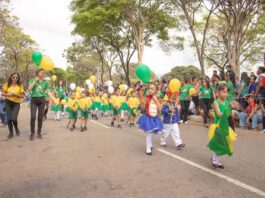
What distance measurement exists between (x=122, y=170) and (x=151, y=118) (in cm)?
185

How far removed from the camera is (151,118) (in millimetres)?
6992

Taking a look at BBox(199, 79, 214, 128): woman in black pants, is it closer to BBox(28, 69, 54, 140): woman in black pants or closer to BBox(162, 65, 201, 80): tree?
BBox(28, 69, 54, 140): woman in black pants

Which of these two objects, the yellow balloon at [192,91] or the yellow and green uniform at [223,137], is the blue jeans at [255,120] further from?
the yellow and green uniform at [223,137]

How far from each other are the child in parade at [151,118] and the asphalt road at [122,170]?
406 mm

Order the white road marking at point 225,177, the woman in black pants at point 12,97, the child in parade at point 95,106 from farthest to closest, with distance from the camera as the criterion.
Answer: the child in parade at point 95,106
the woman in black pants at point 12,97
the white road marking at point 225,177

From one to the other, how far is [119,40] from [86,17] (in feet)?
27.2

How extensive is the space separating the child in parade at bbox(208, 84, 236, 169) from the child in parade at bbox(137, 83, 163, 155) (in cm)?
156

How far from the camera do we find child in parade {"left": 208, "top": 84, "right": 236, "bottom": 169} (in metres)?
5.35

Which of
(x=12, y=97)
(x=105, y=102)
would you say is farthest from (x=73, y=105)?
(x=105, y=102)

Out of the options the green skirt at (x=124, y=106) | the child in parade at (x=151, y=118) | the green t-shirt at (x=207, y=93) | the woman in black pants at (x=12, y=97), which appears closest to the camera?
the child in parade at (x=151, y=118)

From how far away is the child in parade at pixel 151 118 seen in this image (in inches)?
270

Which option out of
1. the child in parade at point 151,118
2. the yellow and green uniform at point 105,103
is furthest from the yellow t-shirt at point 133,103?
the child in parade at point 151,118

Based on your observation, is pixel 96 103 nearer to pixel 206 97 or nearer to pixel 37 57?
pixel 206 97

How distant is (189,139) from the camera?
353 inches
